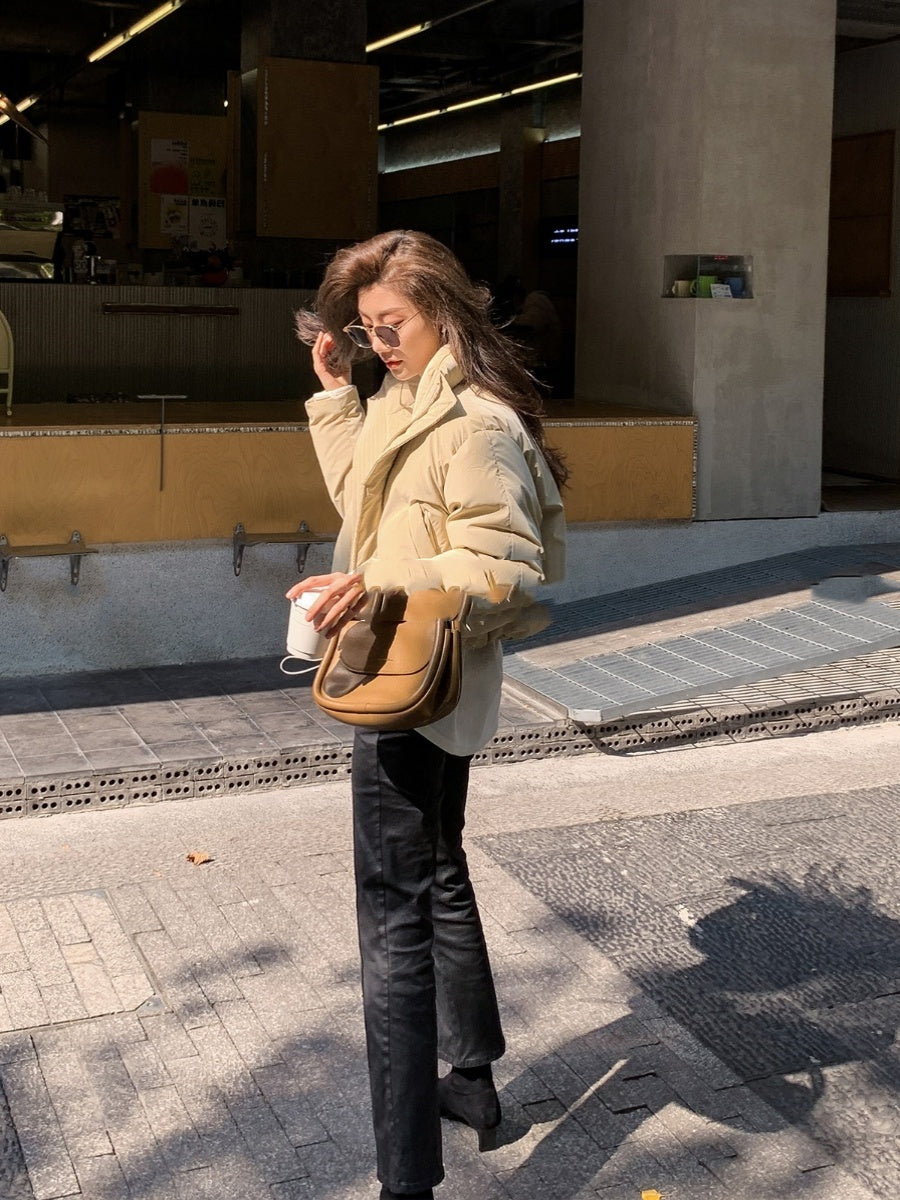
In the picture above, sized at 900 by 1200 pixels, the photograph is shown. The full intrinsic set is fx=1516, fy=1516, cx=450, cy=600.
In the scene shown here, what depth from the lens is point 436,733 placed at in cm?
263

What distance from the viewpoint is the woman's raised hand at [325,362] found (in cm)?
288

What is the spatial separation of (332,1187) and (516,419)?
145 centimetres

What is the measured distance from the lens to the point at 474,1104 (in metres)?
2.98

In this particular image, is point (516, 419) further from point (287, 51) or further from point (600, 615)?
point (287, 51)

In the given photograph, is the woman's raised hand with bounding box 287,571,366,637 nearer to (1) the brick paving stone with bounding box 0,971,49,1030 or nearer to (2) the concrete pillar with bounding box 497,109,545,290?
(1) the brick paving stone with bounding box 0,971,49,1030

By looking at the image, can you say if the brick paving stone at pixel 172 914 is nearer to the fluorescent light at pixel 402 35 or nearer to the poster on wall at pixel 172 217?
the poster on wall at pixel 172 217

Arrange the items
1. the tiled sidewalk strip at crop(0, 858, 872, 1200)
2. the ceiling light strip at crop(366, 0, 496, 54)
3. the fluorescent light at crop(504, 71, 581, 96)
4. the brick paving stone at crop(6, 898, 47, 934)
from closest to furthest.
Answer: the tiled sidewalk strip at crop(0, 858, 872, 1200) < the brick paving stone at crop(6, 898, 47, 934) < the ceiling light strip at crop(366, 0, 496, 54) < the fluorescent light at crop(504, 71, 581, 96)

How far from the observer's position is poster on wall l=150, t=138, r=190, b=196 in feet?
44.6

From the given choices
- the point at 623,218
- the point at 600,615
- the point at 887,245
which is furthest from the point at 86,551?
the point at 887,245

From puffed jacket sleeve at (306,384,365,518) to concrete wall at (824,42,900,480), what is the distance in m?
7.54

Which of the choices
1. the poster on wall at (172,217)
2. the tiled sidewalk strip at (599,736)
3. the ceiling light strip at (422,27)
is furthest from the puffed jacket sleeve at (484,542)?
the ceiling light strip at (422,27)

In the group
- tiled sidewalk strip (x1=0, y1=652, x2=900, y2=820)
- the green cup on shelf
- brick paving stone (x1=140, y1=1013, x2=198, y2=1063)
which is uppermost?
the green cup on shelf

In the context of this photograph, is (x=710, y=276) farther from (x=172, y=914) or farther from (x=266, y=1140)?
(x=266, y=1140)

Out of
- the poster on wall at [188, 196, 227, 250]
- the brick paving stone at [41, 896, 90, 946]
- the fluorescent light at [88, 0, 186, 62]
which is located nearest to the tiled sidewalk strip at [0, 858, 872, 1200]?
the brick paving stone at [41, 896, 90, 946]
